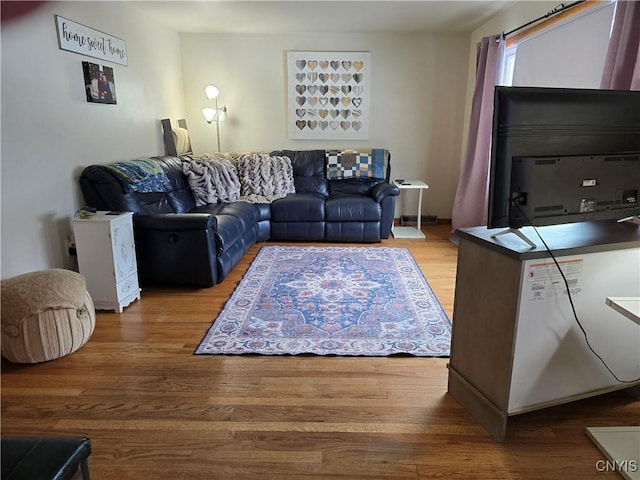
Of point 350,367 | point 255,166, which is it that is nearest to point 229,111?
point 255,166

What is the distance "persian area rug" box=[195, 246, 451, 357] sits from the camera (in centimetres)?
231

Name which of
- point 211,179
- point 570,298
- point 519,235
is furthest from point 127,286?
point 570,298

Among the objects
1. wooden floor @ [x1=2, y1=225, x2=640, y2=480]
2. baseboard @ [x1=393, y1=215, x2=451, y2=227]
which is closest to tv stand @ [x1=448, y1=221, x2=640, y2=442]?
wooden floor @ [x1=2, y1=225, x2=640, y2=480]

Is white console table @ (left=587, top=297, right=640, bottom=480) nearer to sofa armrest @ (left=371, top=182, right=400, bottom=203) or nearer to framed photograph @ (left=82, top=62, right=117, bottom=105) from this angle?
sofa armrest @ (left=371, top=182, right=400, bottom=203)

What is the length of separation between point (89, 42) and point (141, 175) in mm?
1075

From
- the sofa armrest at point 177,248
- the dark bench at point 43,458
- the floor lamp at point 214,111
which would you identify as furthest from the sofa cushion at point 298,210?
the dark bench at point 43,458

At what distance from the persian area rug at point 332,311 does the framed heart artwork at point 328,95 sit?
79.0 inches

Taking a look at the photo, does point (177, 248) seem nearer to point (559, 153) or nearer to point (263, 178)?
point (263, 178)

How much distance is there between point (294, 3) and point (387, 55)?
66.0 inches

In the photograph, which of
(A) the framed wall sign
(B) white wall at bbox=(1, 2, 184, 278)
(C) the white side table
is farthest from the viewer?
(C) the white side table

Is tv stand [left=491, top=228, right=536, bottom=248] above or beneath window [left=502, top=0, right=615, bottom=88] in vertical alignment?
beneath

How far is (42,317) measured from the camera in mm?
2104

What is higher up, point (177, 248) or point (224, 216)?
point (224, 216)

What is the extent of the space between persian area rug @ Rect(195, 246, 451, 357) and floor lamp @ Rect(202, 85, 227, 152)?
82.2 inches
